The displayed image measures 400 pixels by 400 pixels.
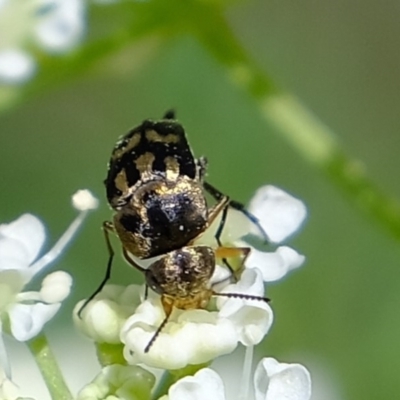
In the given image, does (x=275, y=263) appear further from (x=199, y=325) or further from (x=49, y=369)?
(x=49, y=369)

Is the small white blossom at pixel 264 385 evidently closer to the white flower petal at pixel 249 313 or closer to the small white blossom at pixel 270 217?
the white flower petal at pixel 249 313

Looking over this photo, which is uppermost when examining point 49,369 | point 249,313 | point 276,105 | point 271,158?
point 276,105

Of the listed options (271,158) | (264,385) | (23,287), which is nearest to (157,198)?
(23,287)

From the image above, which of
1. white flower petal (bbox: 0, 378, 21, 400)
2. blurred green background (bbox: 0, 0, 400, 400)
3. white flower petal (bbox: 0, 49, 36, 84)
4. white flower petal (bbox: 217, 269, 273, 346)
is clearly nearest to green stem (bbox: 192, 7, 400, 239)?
blurred green background (bbox: 0, 0, 400, 400)

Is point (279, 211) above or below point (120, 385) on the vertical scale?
above

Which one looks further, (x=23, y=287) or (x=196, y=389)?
(x=23, y=287)

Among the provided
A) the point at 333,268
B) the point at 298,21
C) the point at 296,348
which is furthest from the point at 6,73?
the point at 298,21

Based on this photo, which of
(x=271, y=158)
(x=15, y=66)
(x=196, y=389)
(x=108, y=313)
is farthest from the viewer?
(x=271, y=158)

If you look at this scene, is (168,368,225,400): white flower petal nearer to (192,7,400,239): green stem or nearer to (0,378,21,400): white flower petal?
(0,378,21,400): white flower petal

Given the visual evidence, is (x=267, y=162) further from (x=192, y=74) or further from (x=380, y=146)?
(x=380, y=146)
